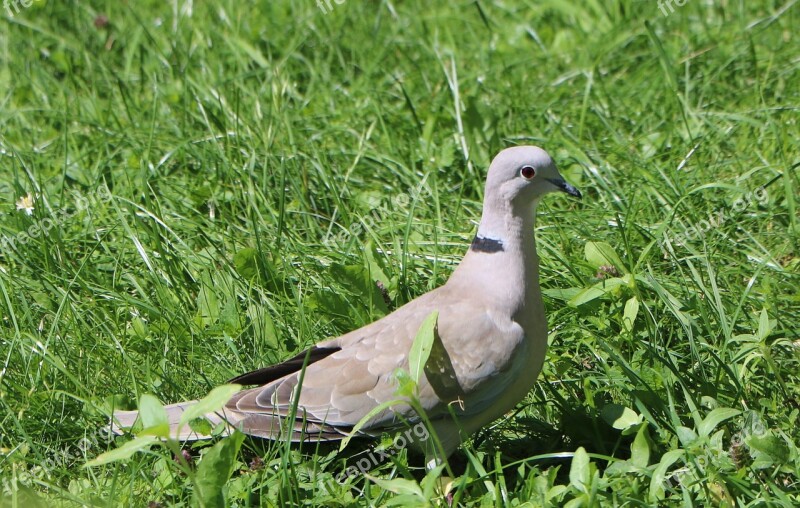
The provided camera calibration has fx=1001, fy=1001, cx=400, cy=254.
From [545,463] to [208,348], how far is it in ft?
4.10

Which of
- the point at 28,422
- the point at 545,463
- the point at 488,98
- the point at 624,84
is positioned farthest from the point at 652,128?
the point at 28,422

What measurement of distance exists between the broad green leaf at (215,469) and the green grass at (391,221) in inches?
1.4

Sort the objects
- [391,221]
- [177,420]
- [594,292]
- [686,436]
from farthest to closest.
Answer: [391,221]
[594,292]
[177,420]
[686,436]

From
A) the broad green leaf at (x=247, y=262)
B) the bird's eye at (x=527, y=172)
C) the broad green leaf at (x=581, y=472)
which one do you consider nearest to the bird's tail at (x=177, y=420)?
the broad green leaf at (x=247, y=262)

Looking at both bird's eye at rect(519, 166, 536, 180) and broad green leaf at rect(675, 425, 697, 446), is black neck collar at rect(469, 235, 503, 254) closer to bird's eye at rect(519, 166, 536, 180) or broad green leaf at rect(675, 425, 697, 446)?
bird's eye at rect(519, 166, 536, 180)

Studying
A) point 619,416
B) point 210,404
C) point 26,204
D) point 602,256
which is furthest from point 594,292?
point 26,204

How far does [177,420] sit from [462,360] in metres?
0.92

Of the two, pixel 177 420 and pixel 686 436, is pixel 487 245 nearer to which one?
pixel 686 436

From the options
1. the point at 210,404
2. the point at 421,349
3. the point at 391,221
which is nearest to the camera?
the point at 210,404

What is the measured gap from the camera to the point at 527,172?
3.13 m

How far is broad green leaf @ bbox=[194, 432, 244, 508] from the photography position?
106 inches

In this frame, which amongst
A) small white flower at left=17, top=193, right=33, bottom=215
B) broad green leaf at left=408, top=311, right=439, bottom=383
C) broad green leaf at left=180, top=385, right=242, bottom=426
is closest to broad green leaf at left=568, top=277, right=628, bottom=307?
broad green leaf at left=408, top=311, right=439, bottom=383

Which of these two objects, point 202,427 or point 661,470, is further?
point 202,427

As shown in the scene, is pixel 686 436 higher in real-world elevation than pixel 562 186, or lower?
lower
